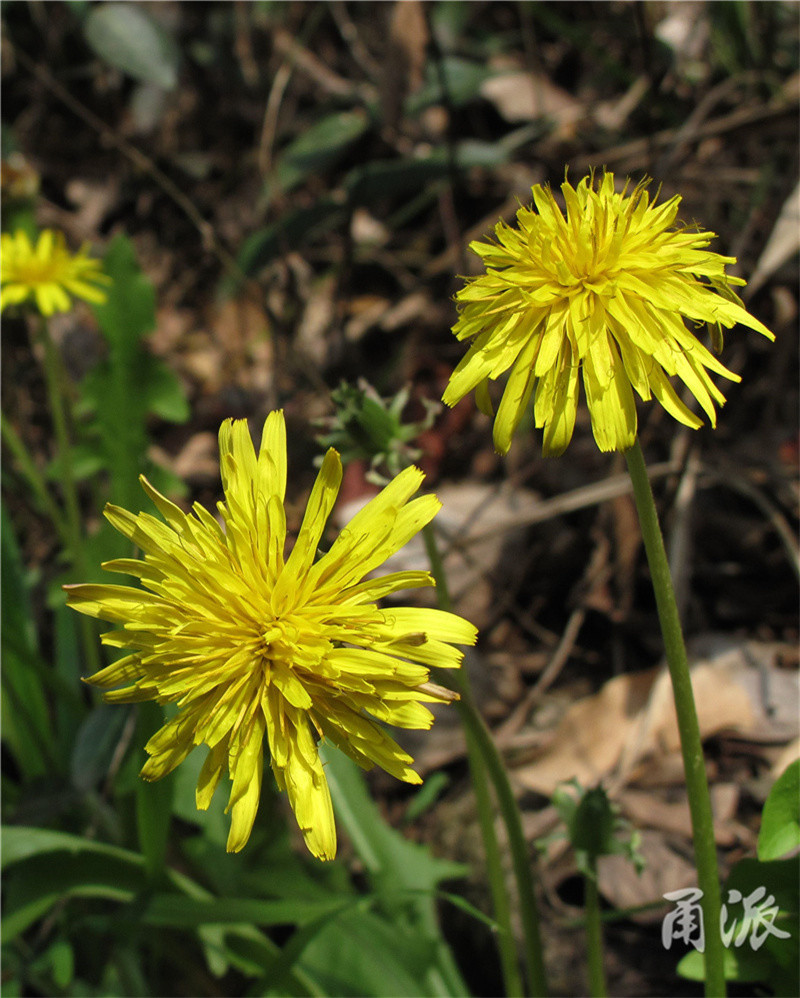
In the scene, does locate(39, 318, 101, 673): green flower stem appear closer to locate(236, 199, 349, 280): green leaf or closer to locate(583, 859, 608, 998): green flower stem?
locate(236, 199, 349, 280): green leaf

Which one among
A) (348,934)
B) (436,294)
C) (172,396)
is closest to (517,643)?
A: (348,934)

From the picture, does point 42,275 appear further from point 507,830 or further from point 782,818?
point 782,818

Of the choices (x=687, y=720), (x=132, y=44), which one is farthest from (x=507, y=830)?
(x=132, y=44)

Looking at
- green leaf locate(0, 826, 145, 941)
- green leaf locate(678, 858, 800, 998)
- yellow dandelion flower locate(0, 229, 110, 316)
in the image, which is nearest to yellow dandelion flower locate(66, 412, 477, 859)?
green leaf locate(678, 858, 800, 998)

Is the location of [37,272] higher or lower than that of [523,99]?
lower

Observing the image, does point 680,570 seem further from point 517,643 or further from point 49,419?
point 49,419

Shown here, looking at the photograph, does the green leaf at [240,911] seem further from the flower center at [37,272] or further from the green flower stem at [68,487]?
the flower center at [37,272]
